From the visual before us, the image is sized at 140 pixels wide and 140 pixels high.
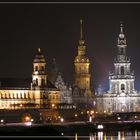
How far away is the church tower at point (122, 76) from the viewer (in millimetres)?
156625

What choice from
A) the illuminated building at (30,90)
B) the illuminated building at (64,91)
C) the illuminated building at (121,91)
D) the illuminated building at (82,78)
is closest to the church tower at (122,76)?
the illuminated building at (121,91)

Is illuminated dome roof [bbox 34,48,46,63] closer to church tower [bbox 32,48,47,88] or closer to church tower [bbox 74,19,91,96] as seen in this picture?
church tower [bbox 32,48,47,88]

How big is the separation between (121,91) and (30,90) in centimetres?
1969

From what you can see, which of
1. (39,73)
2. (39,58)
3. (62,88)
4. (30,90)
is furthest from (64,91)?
(39,73)

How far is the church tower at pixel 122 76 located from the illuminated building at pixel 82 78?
3.88 m

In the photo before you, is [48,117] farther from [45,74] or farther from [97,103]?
[97,103]

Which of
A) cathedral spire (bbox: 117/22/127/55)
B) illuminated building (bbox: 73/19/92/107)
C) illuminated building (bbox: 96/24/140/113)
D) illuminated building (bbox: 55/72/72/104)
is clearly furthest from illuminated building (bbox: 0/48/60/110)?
cathedral spire (bbox: 117/22/127/55)

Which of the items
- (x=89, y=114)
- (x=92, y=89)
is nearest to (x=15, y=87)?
(x=89, y=114)

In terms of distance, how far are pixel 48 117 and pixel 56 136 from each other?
59356mm

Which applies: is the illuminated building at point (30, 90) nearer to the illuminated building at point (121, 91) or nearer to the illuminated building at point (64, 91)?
the illuminated building at point (64, 91)

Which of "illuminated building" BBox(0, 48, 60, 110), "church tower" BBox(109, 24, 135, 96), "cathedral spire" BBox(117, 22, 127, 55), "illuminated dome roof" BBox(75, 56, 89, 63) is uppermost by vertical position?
"cathedral spire" BBox(117, 22, 127, 55)

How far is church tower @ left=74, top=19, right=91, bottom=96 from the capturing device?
157 m

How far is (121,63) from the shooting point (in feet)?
Result: 515

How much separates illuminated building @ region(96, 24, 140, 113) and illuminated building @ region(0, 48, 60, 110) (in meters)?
16.1
